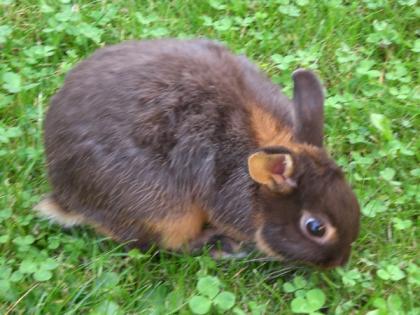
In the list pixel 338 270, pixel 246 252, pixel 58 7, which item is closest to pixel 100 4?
pixel 58 7

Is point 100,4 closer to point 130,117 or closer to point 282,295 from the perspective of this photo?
point 130,117

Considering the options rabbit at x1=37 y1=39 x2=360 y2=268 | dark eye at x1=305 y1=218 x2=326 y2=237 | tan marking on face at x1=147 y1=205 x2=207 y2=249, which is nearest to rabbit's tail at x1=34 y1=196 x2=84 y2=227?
rabbit at x1=37 y1=39 x2=360 y2=268

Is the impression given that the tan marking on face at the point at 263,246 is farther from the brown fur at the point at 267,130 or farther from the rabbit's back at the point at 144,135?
the brown fur at the point at 267,130

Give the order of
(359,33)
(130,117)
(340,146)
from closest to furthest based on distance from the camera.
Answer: (130,117)
(340,146)
(359,33)

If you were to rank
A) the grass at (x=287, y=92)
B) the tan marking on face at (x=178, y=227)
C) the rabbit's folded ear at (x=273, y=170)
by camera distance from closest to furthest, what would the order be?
1. the rabbit's folded ear at (x=273, y=170)
2. the grass at (x=287, y=92)
3. the tan marking on face at (x=178, y=227)

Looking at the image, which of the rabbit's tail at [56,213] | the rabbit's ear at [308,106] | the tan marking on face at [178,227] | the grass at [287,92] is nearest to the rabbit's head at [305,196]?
the rabbit's ear at [308,106]

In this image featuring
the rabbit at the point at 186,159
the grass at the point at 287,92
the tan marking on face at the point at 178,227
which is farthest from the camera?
the tan marking on face at the point at 178,227
